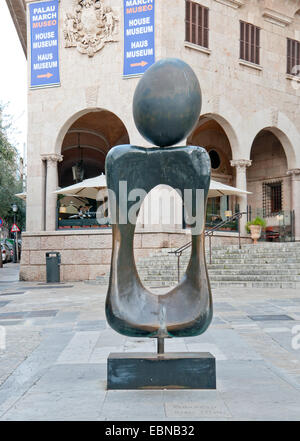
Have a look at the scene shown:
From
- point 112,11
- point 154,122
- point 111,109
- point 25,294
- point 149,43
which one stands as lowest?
point 25,294

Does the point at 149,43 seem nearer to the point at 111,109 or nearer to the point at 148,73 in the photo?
the point at 111,109

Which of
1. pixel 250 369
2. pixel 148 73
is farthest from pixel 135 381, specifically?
pixel 148 73

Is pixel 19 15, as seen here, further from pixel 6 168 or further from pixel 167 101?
pixel 167 101

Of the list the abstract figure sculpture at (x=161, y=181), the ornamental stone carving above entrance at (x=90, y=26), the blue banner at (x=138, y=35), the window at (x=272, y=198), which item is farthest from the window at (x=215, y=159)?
the abstract figure sculpture at (x=161, y=181)

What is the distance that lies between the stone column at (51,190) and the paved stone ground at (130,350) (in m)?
9.78

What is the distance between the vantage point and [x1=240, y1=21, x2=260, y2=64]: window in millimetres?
20922

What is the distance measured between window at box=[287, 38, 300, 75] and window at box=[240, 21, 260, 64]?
171cm

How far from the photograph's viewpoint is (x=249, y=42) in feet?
69.2

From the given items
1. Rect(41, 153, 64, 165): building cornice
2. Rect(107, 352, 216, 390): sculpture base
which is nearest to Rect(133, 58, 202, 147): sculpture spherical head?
Rect(107, 352, 216, 390): sculpture base

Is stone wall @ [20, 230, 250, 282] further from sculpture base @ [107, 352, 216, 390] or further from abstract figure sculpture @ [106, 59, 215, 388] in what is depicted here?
sculpture base @ [107, 352, 216, 390]

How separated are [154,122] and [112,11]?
16139 mm

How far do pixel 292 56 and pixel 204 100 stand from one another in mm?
5257

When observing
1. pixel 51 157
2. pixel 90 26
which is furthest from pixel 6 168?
pixel 90 26

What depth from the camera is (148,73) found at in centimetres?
444
